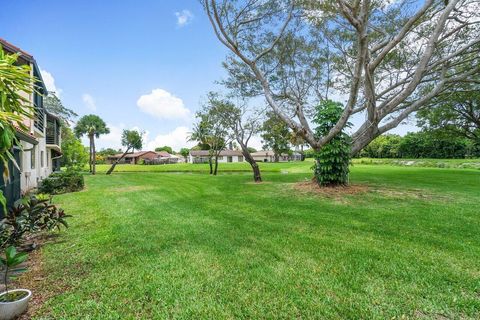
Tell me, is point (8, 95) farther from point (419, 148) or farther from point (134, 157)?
Result: point (134, 157)

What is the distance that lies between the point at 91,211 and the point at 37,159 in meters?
9.26

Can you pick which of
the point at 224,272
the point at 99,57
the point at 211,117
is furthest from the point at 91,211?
the point at 211,117

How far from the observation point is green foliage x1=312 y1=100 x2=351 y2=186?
9945 millimetres

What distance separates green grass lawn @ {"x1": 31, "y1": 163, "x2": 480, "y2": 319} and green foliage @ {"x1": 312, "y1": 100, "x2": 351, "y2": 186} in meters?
3.28

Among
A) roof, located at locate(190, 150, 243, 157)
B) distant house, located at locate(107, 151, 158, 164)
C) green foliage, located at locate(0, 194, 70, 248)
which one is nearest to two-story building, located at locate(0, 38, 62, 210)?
green foliage, located at locate(0, 194, 70, 248)

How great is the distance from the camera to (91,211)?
7.61m

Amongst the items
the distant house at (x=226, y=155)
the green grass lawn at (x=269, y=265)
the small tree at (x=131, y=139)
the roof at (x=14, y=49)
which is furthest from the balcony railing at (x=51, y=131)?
the distant house at (x=226, y=155)

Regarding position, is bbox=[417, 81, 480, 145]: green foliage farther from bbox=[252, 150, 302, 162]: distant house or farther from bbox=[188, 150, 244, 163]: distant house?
bbox=[188, 150, 244, 163]: distant house

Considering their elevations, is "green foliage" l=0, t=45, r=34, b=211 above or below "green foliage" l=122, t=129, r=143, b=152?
below

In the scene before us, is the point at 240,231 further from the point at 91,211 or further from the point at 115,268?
the point at 91,211

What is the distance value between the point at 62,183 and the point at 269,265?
12438 millimetres

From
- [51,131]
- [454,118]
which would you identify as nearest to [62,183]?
[51,131]

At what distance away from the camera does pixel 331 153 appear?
991cm

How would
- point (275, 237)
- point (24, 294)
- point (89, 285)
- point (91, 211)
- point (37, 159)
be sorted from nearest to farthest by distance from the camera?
1. point (24, 294)
2. point (89, 285)
3. point (275, 237)
4. point (91, 211)
5. point (37, 159)
